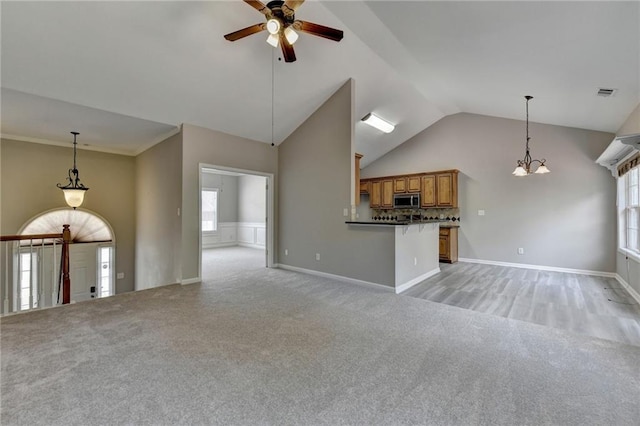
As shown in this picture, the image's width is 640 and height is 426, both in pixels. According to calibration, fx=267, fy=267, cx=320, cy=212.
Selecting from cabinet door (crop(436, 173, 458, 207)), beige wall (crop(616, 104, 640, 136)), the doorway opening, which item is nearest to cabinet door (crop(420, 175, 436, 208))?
cabinet door (crop(436, 173, 458, 207))

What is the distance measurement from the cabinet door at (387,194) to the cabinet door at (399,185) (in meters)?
0.12

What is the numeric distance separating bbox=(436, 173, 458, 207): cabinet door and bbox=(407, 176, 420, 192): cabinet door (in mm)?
505

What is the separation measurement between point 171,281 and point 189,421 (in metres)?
3.85

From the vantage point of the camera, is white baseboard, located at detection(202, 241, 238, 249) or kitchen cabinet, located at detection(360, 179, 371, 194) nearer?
kitchen cabinet, located at detection(360, 179, 371, 194)

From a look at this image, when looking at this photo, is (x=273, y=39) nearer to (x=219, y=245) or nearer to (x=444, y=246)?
(x=444, y=246)

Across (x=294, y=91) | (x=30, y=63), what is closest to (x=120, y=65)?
(x=30, y=63)

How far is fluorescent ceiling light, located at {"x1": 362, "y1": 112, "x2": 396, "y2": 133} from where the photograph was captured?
578cm

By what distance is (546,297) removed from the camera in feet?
12.9

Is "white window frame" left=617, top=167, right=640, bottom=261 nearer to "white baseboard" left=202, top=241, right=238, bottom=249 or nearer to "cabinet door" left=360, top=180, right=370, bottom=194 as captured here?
"cabinet door" left=360, top=180, right=370, bottom=194

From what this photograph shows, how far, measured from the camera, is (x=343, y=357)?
7.44 ft

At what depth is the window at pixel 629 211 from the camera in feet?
13.5

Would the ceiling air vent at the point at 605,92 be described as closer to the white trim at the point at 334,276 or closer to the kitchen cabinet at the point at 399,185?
the white trim at the point at 334,276

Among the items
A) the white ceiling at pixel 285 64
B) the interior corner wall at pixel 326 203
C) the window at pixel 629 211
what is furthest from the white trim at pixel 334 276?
the window at pixel 629 211

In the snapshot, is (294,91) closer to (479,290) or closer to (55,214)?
(479,290)
